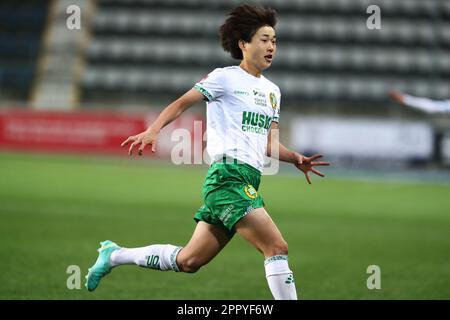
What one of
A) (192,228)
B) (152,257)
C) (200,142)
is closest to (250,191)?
(152,257)

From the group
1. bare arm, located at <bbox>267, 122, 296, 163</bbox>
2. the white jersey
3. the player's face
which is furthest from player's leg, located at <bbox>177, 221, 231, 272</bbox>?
the player's face

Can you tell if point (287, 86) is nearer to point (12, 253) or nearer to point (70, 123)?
point (70, 123)

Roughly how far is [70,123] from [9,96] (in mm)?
10539

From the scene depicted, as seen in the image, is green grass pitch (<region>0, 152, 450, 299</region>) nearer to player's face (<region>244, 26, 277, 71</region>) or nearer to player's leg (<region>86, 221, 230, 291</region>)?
player's leg (<region>86, 221, 230, 291</region>)

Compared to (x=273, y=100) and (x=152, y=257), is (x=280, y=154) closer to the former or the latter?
(x=273, y=100)

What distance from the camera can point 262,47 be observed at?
559cm

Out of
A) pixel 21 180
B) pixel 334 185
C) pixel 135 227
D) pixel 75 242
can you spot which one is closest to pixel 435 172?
pixel 334 185

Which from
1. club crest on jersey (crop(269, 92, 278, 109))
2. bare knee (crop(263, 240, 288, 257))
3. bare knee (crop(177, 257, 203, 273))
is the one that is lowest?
bare knee (crop(177, 257, 203, 273))

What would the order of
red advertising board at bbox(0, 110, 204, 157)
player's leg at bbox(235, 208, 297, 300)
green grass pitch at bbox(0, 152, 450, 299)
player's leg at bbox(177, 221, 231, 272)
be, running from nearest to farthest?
player's leg at bbox(235, 208, 297, 300) < player's leg at bbox(177, 221, 231, 272) < green grass pitch at bbox(0, 152, 450, 299) < red advertising board at bbox(0, 110, 204, 157)

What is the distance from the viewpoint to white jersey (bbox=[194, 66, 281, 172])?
5.48 meters

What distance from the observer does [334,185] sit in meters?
22.0

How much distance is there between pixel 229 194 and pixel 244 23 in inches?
50.9

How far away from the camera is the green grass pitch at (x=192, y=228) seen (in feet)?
24.3

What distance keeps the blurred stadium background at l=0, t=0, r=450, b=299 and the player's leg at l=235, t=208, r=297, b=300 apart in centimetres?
172
